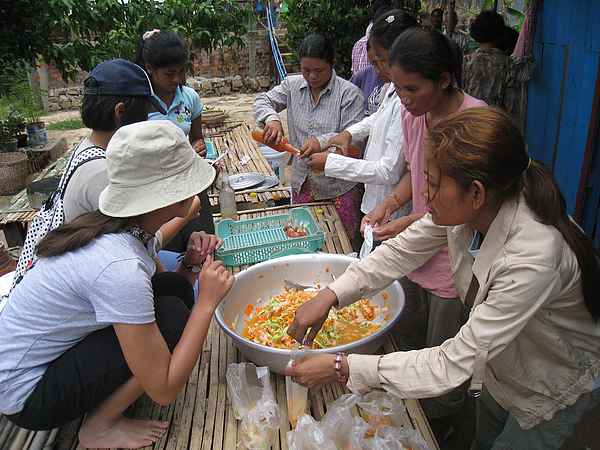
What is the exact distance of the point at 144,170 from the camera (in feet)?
5.01

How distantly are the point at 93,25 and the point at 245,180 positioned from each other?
281cm

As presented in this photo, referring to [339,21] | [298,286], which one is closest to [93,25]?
[339,21]

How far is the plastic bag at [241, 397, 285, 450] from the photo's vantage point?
5.11 feet

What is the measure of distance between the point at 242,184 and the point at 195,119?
94cm

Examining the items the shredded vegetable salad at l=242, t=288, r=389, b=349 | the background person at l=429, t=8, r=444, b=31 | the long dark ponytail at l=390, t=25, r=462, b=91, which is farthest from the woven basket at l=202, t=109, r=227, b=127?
the long dark ponytail at l=390, t=25, r=462, b=91

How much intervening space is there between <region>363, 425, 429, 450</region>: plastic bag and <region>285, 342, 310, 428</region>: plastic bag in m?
0.27

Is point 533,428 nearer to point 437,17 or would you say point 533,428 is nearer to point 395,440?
point 395,440

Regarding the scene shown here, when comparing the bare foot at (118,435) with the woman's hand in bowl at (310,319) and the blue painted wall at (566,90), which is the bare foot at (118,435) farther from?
the blue painted wall at (566,90)

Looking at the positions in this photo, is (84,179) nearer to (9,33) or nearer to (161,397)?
(161,397)

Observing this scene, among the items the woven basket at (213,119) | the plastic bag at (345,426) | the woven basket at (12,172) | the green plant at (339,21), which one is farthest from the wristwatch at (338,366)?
the woven basket at (12,172)

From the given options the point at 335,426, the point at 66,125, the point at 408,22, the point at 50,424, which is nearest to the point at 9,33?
the point at 408,22

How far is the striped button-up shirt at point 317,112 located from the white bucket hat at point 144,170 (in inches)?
65.9

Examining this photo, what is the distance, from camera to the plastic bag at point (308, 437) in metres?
1.45

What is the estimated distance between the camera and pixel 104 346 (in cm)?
161
